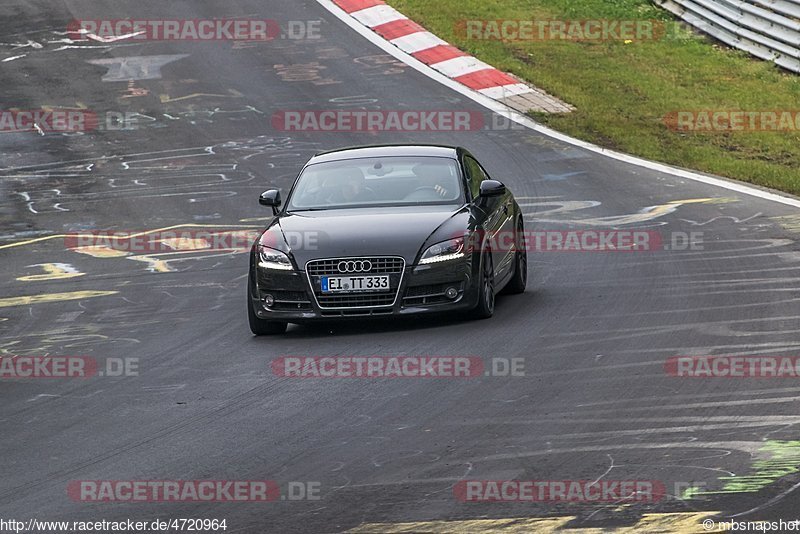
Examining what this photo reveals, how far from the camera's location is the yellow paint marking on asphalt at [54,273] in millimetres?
14883

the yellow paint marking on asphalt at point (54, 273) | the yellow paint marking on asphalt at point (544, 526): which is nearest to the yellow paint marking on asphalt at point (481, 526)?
the yellow paint marking on asphalt at point (544, 526)

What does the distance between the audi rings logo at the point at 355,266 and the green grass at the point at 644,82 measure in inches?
344

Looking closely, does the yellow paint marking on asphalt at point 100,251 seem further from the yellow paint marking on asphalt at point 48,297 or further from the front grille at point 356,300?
the front grille at point 356,300

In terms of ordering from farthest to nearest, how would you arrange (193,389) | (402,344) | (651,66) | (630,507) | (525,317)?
(651,66), (525,317), (402,344), (193,389), (630,507)

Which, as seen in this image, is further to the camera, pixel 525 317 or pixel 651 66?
pixel 651 66

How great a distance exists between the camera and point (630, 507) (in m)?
6.56

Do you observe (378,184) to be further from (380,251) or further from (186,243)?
(186,243)

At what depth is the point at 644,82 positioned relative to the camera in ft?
79.9

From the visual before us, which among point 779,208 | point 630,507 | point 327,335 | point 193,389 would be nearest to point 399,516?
point 630,507

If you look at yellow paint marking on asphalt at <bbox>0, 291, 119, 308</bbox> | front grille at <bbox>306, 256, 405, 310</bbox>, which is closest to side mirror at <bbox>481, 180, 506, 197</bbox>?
front grille at <bbox>306, 256, 405, 310</bbox>

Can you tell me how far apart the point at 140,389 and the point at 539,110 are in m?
14.1

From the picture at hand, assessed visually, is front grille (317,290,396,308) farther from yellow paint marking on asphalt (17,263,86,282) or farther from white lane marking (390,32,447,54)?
white lane marking (390,32,447,54)

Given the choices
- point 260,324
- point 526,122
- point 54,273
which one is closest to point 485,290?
point 260,324

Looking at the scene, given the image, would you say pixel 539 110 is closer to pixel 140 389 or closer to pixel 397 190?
pixel 397 190
